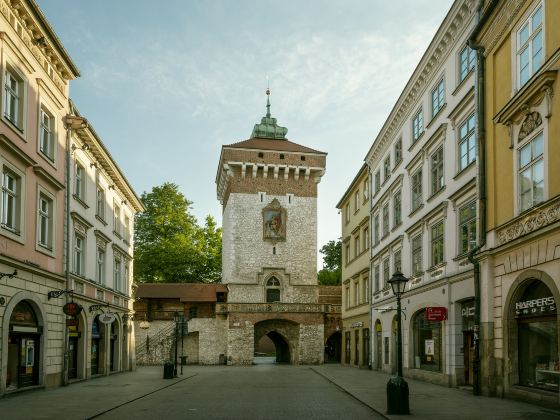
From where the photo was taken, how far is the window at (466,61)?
22261 mm

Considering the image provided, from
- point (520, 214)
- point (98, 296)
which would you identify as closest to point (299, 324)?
point (98, 296)

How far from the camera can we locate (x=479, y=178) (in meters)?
19.8

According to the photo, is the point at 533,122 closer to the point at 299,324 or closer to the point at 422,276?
the point at 422,276

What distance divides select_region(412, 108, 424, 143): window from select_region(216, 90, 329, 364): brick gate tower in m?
27.3

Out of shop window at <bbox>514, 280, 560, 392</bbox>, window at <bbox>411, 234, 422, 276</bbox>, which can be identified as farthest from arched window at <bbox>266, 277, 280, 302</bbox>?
shop window at <bbox>514, 280, 560, 392</bbox>

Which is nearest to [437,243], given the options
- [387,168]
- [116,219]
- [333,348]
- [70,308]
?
[387,168]

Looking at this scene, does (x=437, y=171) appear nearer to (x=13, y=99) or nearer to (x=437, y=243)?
(x=437, y=243)

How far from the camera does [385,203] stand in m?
36.0

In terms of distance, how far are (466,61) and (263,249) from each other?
35.8m

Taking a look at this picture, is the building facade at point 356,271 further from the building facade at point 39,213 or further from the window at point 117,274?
the building facade at point 39,213

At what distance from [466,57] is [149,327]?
3602 cm

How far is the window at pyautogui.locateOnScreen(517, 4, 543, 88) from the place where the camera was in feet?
53.5

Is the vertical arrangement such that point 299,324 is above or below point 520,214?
below

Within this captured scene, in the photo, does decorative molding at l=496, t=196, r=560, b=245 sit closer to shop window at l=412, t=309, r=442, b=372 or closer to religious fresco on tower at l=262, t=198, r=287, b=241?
shop window at l=412, t=309, r=442, b=372
